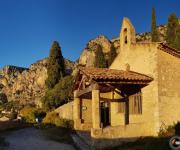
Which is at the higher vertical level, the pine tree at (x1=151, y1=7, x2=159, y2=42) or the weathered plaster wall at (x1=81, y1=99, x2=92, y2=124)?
the pine tree at (x1=151, y1=7, x2=159, y2=42)

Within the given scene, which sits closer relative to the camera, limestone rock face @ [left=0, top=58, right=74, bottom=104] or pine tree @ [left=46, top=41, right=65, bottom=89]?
pine tree @ [left=46, top=41, right=65, bottom=89]

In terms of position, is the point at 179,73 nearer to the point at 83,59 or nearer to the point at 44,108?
the point at 44,108

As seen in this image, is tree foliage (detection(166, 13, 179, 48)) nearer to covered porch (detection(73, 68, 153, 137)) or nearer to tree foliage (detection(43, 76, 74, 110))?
tree foliage (detection(43, 76, 74, 110))

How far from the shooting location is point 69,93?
148ft

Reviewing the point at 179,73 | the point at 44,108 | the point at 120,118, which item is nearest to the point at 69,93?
the point at 44,108

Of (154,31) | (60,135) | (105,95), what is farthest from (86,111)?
(154,31)

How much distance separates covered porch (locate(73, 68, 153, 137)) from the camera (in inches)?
698

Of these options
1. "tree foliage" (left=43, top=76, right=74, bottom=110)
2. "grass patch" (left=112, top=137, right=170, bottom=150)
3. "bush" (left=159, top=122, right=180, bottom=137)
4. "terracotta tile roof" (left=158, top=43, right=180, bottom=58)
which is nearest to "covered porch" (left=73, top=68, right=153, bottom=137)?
"grass patch" (left=112, top=137, right=170, bottom=150)

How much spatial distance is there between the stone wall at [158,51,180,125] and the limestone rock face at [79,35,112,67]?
47.1 meters

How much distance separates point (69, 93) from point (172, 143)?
39.6 meters

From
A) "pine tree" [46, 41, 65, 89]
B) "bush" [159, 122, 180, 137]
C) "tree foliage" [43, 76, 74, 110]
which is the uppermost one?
"pine tree" [46, 41, 65, 89]

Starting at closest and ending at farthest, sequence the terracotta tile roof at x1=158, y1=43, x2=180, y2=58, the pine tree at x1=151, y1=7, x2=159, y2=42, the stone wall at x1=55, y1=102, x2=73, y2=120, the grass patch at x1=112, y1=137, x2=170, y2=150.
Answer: the grass patch at x1=112, y1=137, x2=170, y2=150, the terracotta tile roof at x1=158, y1=43, x2=180, y2=58, the stone wall at x1=55, y1=102, x2=73, y2=120, the pine tree at x1=151, y1=7, x2=159, y2=42

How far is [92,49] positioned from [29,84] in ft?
59.5

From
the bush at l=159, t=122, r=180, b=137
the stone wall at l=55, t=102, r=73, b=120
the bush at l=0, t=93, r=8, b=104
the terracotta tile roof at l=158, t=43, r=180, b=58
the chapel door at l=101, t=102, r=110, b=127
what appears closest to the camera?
the bush at l=159, t=122, r=180, b=137
